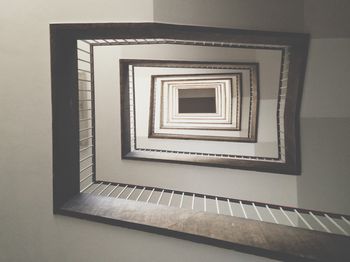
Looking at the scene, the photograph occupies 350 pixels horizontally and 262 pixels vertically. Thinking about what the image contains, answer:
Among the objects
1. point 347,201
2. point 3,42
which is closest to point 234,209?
point 347,201

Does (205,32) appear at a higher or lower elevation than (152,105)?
higher

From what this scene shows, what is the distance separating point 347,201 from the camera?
2.98 meters

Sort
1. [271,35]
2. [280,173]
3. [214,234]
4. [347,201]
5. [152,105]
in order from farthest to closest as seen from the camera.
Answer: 1. [152,105]
2. [280,173]
3. [347,201]
4. [271,35]
5. [214,234]

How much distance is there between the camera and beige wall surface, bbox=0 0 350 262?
1751 millimetres

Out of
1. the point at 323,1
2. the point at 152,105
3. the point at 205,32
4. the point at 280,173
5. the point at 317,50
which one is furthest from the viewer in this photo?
the point at 152,105

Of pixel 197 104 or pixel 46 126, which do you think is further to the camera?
pixel 197 104

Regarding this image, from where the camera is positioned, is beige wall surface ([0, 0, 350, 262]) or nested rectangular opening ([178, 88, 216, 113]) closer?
beige wall surface ([0, 0, 350, 262])

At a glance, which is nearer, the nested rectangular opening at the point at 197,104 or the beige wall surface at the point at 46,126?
the beige wall surface at the point at 46,126

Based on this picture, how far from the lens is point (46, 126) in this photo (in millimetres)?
1963

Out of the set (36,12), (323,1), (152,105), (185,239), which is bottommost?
(185,239)

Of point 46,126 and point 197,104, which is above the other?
point 197,104

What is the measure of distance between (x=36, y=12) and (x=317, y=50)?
88.5 inches

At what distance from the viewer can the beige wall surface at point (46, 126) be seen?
1.75 meters

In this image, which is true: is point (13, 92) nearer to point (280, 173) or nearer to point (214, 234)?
point (214, 234)
